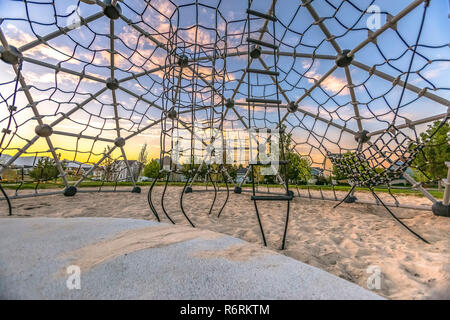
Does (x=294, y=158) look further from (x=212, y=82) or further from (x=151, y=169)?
(x=151, y=169)

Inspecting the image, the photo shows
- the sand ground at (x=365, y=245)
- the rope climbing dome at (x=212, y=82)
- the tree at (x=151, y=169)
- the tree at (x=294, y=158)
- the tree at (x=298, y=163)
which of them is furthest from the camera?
the tree at (x=151, y=169)

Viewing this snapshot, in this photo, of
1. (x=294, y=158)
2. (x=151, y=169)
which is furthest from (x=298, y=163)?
(x=151, y=169)

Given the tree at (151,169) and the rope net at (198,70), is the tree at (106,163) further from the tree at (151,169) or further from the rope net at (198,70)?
the tree at (151,169)

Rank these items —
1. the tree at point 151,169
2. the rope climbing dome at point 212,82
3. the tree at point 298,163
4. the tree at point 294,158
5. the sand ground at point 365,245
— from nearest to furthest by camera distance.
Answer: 1. the sand ground at point 365,245
2. the rope climbing dome at point 212,82
3. the tree at point 294,158
4. the tree at point 298,163
5. the tree at point 151,169

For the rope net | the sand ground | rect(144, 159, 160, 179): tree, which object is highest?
the rope net

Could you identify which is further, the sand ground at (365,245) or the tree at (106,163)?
the tree at (106,163)

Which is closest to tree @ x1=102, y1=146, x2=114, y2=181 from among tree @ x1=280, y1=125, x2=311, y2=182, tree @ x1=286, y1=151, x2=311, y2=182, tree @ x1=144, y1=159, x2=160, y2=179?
tree @ x1=280, y1=125, x2=311, y2=182

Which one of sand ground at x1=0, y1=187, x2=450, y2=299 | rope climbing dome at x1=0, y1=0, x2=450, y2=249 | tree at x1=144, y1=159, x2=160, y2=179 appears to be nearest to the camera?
sand ground at x1=0, y1=187, x2=450, y2=299

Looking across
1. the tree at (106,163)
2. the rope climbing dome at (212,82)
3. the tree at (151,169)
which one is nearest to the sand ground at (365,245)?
the rope climbing dome at (212,82)

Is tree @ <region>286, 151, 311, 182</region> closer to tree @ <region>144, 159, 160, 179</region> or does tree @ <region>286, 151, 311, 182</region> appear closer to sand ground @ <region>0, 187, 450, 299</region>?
sand ground @ <region>0, 187, 450, 299</region>

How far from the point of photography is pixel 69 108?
5.52 meters

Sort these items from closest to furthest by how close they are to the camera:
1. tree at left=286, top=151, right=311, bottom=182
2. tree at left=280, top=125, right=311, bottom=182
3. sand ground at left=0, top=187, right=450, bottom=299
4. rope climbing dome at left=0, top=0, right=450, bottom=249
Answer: sand ground at left=0, top=187, right=450, bottom=299 → rope climbing dome at left=0, top=0, right=450, bottom=249 → tree at left=280, top=125, right=311, bottom=182 → tree at left=286, top=151, right=311, bottom=182
